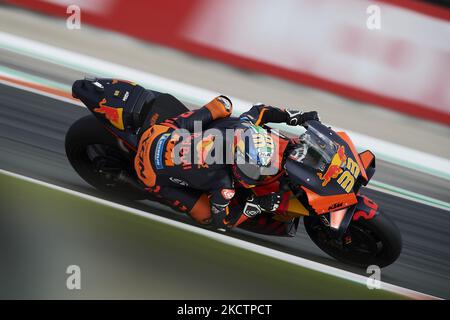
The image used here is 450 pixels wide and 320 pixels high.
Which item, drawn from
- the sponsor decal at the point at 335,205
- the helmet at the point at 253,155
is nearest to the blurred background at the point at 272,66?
the sponsor decal at the point at 335,205

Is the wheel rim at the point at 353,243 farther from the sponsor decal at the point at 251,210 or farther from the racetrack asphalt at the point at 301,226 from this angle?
the sponsor decal at the point at 251,210

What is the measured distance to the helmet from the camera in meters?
4.58

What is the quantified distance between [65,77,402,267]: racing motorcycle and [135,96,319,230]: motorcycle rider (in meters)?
0.13

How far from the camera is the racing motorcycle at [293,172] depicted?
186 inches

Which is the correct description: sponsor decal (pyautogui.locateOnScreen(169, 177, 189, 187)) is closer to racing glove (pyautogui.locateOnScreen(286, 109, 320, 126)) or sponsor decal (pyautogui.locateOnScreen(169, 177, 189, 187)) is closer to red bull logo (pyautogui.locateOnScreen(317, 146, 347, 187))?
racing glove (pyautogui.locateOnScreen(286, 109, 320, 126))

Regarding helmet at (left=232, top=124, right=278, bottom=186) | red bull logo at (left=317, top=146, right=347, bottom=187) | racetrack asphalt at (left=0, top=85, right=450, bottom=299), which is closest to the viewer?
helmet at (left=232, top=124, right=278, bottom=186)

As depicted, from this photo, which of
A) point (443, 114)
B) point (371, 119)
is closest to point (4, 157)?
point (371, 119)

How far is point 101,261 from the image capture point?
5621 millimetres

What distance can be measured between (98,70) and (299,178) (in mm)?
3554

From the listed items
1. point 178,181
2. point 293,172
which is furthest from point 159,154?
point 293,172

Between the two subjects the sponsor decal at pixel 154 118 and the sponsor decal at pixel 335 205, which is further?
the sponsor decal at pixel 154 118

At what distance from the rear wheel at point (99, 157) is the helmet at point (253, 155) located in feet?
4.14

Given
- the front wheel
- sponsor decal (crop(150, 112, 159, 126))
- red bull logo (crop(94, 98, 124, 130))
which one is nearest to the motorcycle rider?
sponsor decal (crop(150, 112, 159, 126))

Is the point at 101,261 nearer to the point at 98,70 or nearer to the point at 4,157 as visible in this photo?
the point at 4,157
